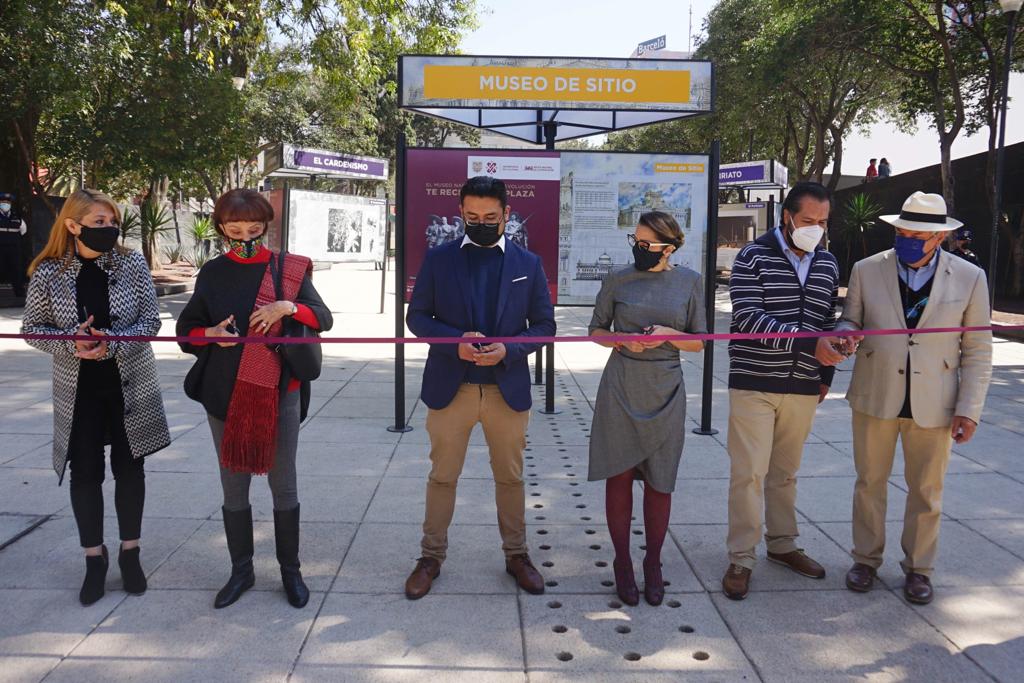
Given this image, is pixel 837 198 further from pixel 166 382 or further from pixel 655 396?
pixel 655 396

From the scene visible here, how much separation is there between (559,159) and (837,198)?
84.6 ft

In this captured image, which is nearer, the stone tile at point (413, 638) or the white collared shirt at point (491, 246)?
the stone tile at point (413, 638)

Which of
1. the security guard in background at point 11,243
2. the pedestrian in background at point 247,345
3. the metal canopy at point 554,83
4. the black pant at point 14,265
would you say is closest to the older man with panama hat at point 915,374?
the pedestrian in background at point 247,345

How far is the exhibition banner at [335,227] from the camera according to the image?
13.0 meters

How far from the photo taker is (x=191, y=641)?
3.14 m

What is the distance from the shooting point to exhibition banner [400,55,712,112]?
6.23m

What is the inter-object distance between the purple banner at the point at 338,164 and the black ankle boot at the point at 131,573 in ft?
46.1

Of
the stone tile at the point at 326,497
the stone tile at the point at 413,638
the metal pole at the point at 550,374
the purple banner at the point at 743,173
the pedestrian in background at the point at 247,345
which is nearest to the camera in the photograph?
the stone tile at the point at 413,638

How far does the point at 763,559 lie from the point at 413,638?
5.72 feet

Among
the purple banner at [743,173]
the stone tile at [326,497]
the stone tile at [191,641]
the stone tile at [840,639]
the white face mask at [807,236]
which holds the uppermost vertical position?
the purple banner at [743,173]

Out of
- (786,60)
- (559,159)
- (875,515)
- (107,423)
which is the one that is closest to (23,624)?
(107,423)

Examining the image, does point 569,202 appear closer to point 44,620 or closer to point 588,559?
point 588,559

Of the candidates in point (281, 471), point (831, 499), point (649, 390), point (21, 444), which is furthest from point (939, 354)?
point (21, 444)

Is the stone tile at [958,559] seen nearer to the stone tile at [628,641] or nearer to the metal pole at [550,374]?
the stone tile at [628,641]
